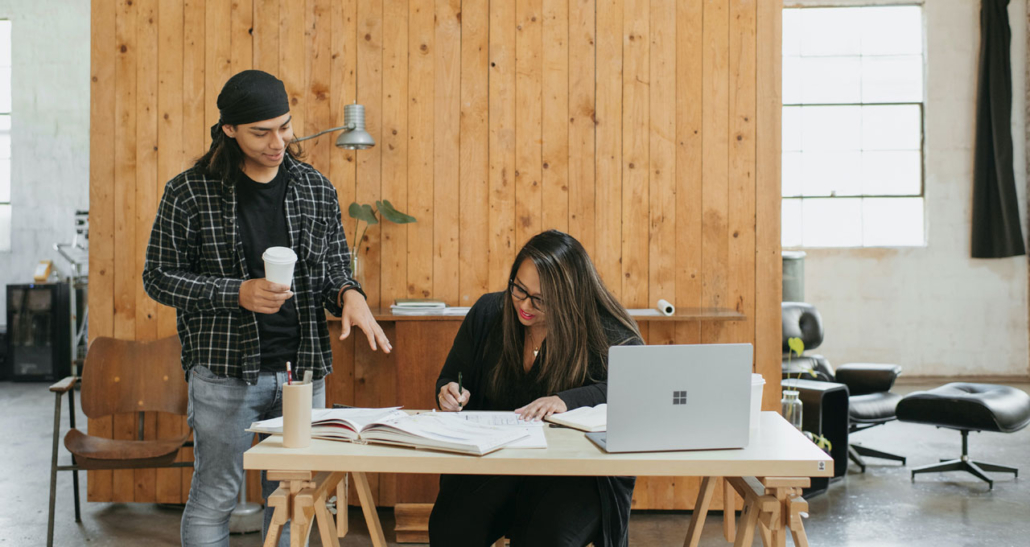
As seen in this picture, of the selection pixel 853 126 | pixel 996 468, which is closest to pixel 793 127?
pixel 853 126

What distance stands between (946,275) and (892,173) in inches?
42.7

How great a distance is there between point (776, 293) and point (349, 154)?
2.02 meters

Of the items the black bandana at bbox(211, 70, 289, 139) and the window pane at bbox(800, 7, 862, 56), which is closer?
the black bandana at bbox(211, 70, 289, 139)

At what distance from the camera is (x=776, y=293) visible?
336 centimetres

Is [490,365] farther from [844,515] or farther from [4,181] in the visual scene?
[4,181]

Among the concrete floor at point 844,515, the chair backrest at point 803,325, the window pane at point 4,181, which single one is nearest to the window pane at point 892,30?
the chair backrest at point 803,325

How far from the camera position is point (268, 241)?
2113mm

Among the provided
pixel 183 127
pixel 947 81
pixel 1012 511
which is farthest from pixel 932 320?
pixel 183 127

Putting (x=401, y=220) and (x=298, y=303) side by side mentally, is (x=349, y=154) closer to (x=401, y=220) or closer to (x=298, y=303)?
(x=401, y=220)

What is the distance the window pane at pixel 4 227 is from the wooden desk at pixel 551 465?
8.28m

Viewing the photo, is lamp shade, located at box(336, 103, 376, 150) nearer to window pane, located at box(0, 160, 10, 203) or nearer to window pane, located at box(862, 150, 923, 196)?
window pane, located at box(862, 150, 923, 196)

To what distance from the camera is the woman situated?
6.02 ft

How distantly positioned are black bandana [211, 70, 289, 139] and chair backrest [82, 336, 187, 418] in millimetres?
1707

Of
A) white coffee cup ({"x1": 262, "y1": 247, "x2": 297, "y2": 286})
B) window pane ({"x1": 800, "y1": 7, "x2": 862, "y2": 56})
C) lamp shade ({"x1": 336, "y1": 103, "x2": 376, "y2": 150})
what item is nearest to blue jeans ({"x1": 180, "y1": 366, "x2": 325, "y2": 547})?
white coffee cup ({"x1": 262, "y1": 247, "x2": 297, "y2": 286})
